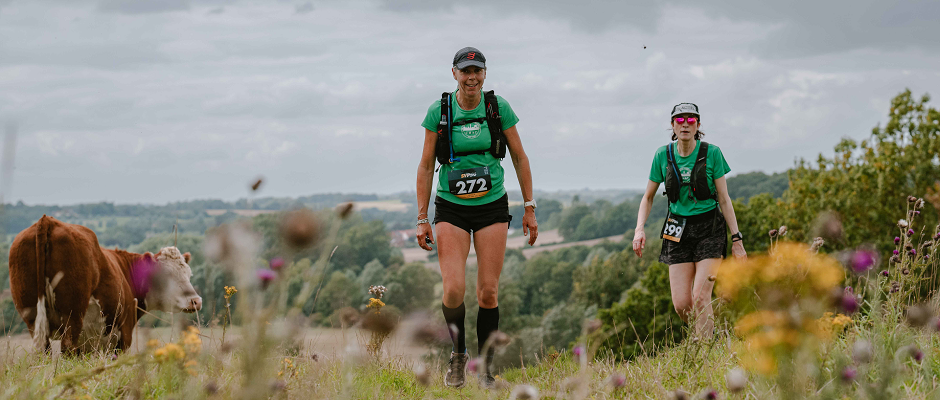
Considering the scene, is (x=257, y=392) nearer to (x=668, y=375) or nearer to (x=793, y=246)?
(x=793, y=246)

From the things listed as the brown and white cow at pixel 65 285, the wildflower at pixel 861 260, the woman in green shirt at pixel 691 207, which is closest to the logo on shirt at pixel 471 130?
the woman in green shirt at pixel 691 207

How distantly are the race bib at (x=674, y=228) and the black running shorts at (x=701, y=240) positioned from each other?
39mm

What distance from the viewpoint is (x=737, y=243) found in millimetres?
4961

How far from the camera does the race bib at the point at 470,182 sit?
4.53 metres

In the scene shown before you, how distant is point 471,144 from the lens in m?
4.58

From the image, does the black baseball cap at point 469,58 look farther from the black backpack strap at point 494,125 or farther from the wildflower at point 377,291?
the wildflower at point 377,291

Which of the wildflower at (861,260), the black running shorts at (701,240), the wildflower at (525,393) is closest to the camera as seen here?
the wildflower at (525,393)

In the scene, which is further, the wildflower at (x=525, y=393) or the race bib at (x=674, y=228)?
the race bib at (x=674, y=228)

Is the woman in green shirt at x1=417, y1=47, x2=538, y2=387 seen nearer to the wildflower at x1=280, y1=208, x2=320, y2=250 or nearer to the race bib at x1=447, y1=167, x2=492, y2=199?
the race bib at x1=447, y1=167, x2=492, y2=199

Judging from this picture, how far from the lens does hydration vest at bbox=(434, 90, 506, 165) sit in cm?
460

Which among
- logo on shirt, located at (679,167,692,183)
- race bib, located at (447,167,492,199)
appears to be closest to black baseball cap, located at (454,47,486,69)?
race bib, located at (447,167,492,199)

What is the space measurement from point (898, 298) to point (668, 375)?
1.21 m

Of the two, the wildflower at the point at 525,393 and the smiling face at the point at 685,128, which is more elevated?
the smiling face at the point at 685,128

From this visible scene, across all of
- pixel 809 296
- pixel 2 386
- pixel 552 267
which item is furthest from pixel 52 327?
pixel 552 267
